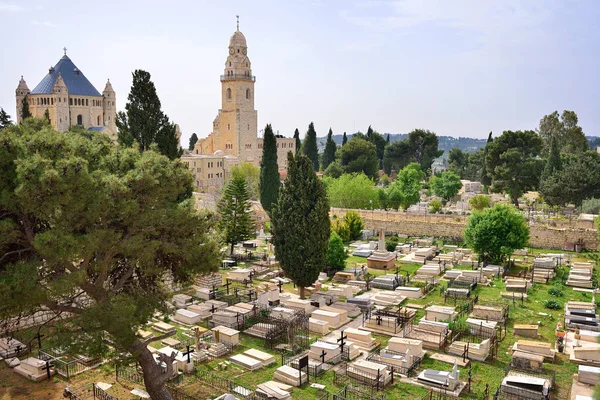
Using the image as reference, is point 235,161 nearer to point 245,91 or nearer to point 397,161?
point 245,91

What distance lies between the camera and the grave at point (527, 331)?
1708 centimetres

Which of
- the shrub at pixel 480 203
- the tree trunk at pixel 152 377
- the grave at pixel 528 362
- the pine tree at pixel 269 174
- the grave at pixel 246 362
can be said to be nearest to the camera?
the tree trunk at pixel 152 377

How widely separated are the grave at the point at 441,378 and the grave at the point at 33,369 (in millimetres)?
10612

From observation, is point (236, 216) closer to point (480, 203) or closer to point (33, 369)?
point (33, 369)

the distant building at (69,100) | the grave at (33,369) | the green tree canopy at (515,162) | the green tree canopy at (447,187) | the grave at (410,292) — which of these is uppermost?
the distant building at (69,100)

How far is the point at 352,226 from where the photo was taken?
1348 inches

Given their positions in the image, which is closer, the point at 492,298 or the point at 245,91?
the point at 492,298

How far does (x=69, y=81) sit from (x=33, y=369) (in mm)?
67749

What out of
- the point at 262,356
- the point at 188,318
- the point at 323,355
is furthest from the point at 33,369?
the point at 323,355

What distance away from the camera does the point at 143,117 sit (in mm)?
25766

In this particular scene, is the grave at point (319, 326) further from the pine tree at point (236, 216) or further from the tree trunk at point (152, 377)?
the pine tree at point (236, 216)

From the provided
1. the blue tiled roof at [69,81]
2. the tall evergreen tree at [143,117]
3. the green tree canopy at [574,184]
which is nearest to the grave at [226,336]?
the tall evergreen tree at [143,117]

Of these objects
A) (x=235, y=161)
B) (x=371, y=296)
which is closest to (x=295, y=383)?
(x=371, y=296)

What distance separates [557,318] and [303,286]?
33.4 ft
